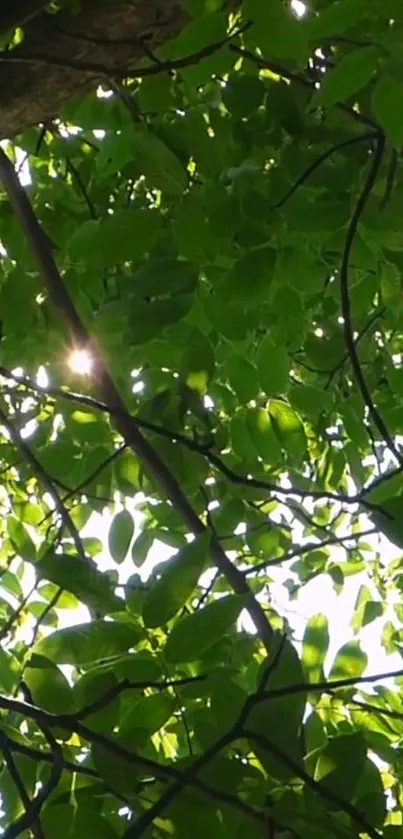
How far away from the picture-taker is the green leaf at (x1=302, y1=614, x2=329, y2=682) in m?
1.10

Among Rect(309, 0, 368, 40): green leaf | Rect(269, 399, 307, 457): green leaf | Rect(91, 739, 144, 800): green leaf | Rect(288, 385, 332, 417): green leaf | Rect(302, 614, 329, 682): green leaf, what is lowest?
Rect(91, 739, 144, 800): green leaf

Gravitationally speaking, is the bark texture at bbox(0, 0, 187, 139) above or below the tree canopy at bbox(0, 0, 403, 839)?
above

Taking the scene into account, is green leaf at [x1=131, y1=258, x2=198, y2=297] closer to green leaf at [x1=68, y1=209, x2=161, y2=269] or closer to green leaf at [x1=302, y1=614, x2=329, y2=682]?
green leaf at [x1=68, y1=209, x2=161, y2=269]

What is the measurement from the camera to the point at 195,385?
138 cm

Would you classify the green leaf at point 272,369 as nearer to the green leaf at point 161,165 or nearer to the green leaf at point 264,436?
the green leaf at point 264,436

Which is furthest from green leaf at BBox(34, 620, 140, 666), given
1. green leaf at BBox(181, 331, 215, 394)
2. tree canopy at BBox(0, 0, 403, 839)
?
green leaf at BBox(181, 331, 215, 394)

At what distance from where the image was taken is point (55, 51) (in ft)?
4.48

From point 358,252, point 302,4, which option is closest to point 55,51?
point 302,4

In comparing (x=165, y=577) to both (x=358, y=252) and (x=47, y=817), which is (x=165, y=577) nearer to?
(x=47, y=817)

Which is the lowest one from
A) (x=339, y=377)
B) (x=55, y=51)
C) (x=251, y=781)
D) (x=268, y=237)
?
(x=251, y=781)

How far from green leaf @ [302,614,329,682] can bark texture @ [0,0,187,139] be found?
2.48 ft

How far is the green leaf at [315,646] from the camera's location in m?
1.10

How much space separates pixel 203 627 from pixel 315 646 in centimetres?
28

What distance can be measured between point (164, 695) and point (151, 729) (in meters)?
0.03
